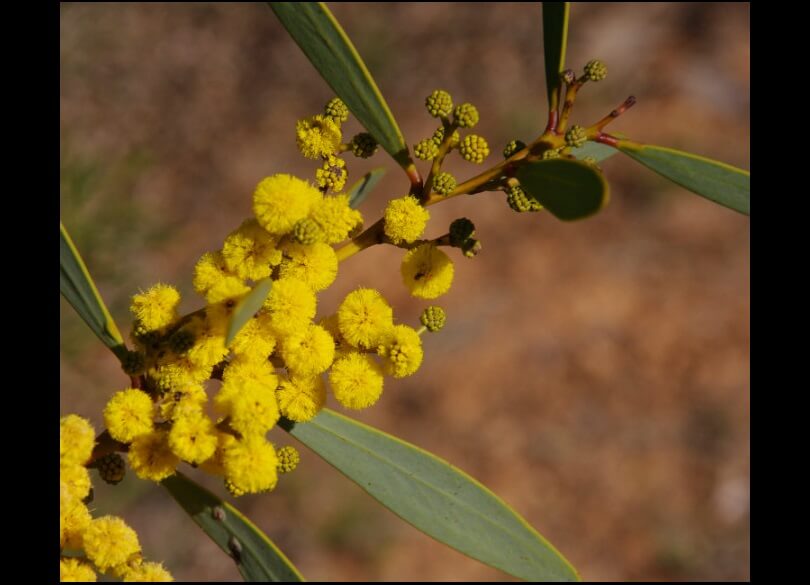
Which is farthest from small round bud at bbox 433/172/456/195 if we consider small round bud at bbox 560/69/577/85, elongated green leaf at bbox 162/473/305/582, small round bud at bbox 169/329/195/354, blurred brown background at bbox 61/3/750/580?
blurred brown background at bbox 61/3/750/580

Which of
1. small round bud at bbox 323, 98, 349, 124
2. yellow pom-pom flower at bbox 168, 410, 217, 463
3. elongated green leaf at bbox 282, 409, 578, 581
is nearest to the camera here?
yellow pom-pom flower at bbox 168, 410, 217, 463

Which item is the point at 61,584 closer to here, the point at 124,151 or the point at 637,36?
the point at 124,151

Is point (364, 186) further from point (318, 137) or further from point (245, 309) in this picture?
point (245, 309)

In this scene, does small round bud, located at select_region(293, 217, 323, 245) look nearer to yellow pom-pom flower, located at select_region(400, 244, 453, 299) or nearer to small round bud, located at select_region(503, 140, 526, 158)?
yellow pom-pom flower, located at select_region(400, 244, 453, 299)

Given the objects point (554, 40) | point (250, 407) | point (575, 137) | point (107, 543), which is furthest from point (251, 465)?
point (554, 40)

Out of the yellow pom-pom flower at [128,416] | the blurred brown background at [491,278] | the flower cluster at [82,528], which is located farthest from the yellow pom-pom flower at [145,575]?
the blurred brown background at [491,278]

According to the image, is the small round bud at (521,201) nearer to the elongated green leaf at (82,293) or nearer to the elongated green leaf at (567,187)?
the elongated green leaf at (567,187)
